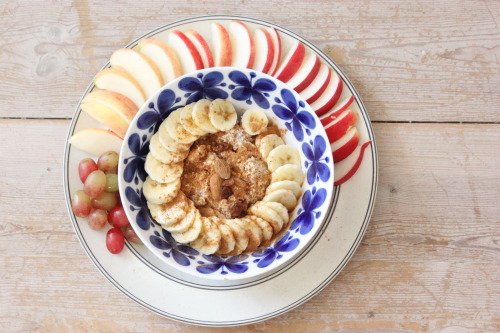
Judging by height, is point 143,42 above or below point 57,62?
above

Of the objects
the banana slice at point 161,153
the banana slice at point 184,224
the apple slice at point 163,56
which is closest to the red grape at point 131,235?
the banana slice at point 184,224

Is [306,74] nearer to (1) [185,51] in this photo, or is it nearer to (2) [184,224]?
(1) [185,51]

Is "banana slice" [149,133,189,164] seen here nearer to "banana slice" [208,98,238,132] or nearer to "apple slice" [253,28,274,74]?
"banana slice" [208,98,238,132]

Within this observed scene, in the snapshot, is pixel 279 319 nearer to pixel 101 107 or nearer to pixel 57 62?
pixel 101 107

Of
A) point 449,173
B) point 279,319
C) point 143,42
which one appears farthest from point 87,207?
point 449,173

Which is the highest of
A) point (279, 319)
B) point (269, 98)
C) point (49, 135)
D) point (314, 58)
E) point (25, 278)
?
point (314, 58)

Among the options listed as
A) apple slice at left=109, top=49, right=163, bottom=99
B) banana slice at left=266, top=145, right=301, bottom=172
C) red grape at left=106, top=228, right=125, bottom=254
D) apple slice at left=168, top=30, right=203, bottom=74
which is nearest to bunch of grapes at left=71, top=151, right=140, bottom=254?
red grape at left=106, top=228, right=125, bottom=254
